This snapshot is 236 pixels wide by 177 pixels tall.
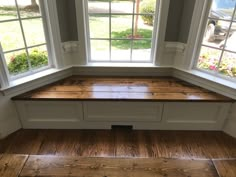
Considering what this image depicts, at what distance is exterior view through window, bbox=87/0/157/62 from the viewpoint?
2098mm

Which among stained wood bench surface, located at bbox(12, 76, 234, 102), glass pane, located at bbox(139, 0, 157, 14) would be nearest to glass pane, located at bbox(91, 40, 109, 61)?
stained wood bench surface, located at bbox(12, 76, 234, 102)

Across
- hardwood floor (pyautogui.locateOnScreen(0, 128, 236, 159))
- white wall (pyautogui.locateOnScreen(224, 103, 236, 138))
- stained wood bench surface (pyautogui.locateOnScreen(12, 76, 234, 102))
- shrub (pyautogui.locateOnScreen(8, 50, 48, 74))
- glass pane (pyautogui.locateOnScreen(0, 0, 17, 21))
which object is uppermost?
glass pane (pyautogui.locateOnScreen(0, 0, 17, 21))

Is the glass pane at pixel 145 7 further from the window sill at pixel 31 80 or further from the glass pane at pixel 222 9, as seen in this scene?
the window sill at pixel 31 80

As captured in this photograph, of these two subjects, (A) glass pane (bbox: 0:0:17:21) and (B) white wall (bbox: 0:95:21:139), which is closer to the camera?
(A) glass pane (bbox: 0:0:17:21)

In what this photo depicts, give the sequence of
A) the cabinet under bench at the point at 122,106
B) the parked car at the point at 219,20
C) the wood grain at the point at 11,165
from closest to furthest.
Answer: the wood grain at the point at 11,165 → the parked car at the point at 219,20 → the cabinet under bench at the point at 122,106

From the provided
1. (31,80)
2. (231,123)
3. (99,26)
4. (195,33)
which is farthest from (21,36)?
(231,123)

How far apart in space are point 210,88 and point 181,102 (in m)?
0.42

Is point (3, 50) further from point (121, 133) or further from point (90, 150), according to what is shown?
point (121, 133)

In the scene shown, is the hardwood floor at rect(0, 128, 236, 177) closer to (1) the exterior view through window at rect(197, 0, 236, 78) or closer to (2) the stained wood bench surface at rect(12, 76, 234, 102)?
(2) the stained wood bench surface at rect(12, 76, 234, 102)

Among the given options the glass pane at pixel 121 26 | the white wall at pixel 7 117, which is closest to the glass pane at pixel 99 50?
the glass pane at pixel 121 26

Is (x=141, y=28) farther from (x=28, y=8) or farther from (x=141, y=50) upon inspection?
(x=28, y=8)

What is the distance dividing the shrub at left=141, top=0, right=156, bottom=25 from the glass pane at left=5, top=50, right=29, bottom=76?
54.2 inches

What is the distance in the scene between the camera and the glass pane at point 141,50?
231cm

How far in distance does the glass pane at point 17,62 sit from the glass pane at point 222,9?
2.02m
